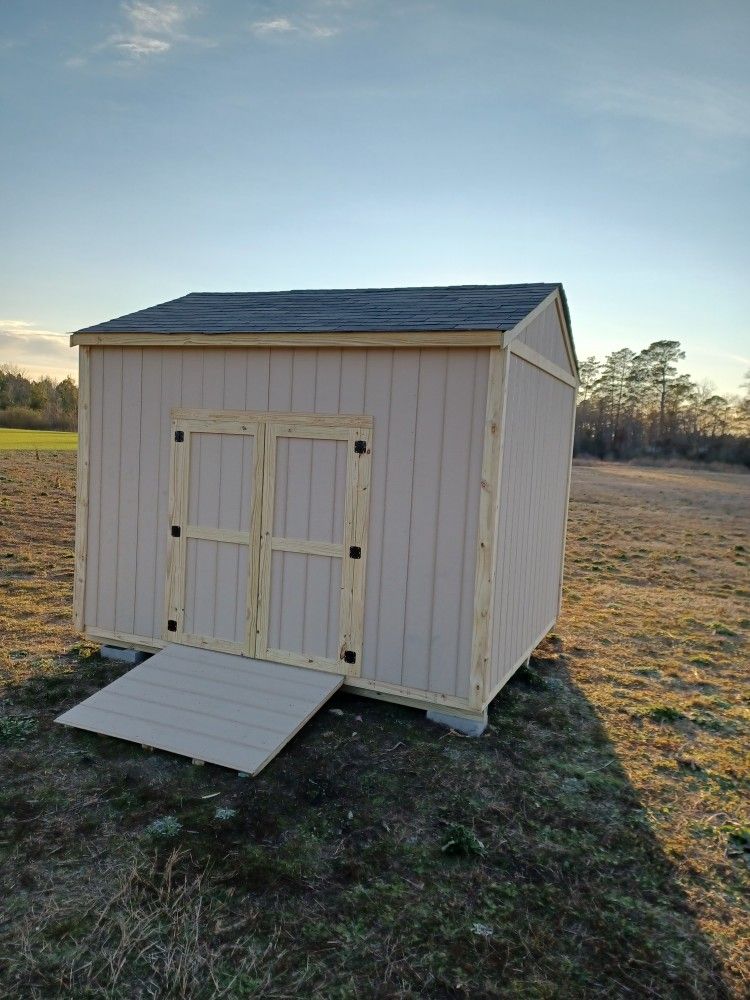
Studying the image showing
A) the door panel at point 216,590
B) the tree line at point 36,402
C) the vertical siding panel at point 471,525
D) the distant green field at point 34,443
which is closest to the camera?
the vertical siding panel at point 471,525

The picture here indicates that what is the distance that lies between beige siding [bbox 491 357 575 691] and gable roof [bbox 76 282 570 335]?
0.53 m

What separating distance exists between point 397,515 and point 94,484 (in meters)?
2.79

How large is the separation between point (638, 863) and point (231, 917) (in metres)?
2.06

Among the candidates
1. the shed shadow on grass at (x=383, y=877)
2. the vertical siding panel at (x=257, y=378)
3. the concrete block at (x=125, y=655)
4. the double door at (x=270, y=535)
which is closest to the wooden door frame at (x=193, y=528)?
the double door at (x=270, y=535)

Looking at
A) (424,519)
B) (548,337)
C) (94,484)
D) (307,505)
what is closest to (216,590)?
(307,505)

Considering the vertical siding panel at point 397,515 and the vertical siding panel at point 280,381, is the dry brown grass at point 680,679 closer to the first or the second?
the vertical siding panel at point 397,515

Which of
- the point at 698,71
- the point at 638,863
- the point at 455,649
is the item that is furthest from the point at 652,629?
the point at 698,71

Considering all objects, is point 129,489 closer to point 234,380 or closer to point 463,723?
point 234,380

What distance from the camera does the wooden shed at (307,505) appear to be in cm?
446

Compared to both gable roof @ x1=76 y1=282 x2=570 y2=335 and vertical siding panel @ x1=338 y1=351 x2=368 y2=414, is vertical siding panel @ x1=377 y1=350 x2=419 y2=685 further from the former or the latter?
gable roof @ x1=76 y1=282 x2=570 y2=335

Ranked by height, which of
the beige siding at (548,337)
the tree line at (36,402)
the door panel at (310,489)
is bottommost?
the door panel at (310,489)

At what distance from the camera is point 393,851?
3303 mm

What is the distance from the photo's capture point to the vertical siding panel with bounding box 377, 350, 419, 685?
4.60 m

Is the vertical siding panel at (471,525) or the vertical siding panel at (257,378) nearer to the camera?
the vertical siding panel at (471,525)
